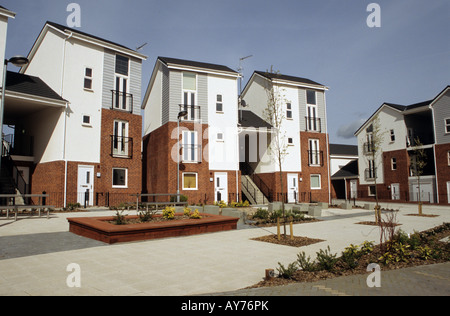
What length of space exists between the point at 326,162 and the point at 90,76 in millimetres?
21729

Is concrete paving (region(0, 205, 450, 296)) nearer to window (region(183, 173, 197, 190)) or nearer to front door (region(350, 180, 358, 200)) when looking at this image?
window (region(183, 173, 197, 190))

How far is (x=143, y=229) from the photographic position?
30.3ft

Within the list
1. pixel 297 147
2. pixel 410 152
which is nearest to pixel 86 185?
pixel 297 147

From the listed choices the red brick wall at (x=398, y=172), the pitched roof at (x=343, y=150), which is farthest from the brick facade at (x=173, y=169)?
the pitched roof at (x=343, y=150)

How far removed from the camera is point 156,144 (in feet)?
84.7

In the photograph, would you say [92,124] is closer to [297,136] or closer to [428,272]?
[297,136]

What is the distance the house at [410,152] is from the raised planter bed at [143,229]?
2287 centimetres

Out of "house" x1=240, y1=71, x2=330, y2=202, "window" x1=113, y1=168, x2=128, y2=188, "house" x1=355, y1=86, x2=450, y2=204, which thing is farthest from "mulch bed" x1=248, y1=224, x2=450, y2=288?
"house" x1=355, y1=86, x2=450, y2=204

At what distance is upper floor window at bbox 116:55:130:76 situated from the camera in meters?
23.1

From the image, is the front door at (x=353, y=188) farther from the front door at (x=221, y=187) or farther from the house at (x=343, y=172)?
the front door at (x=221, y=187)

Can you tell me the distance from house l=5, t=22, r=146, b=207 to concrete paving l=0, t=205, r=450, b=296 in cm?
998

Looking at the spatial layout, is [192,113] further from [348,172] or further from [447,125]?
[348,172]

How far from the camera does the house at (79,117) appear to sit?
2020 centimetres
